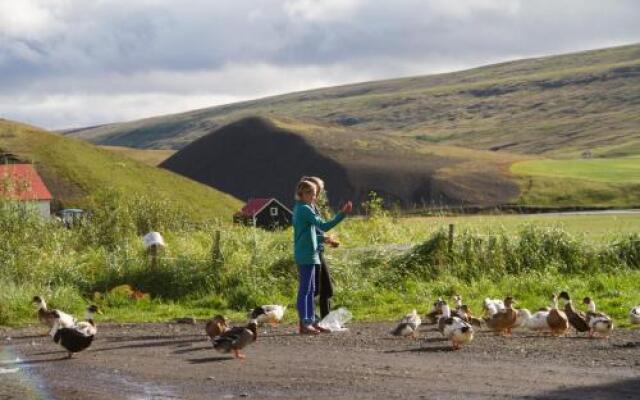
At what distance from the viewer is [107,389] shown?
11922 mm

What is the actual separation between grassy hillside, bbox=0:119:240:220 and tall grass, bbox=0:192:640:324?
146 ft

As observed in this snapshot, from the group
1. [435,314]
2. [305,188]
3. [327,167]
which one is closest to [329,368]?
[305,188]

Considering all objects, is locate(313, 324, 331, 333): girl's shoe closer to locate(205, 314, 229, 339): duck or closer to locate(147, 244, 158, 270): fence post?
locate(205, 314, 229, 339): duck

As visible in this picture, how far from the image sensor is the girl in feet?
50.1

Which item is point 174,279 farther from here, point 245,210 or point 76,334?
point 245,210

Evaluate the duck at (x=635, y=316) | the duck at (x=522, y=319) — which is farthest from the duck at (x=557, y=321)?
the duck at (x=635, y=316)

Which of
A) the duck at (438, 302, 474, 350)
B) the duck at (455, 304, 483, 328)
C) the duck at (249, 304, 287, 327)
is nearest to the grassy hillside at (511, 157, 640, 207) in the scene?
the duck at (455, 304, 483, 328)

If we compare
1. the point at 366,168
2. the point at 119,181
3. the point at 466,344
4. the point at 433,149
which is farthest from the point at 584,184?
the point at 466,344

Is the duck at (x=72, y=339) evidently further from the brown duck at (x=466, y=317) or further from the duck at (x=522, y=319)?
the duck at (x=522, y=319)

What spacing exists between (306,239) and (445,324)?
255 centimetres

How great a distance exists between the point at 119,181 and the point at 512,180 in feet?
111

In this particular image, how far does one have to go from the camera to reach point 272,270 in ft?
71.6

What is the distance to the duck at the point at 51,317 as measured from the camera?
51.0 ft

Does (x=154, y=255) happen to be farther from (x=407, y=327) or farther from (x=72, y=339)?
(x=407, y=327)
